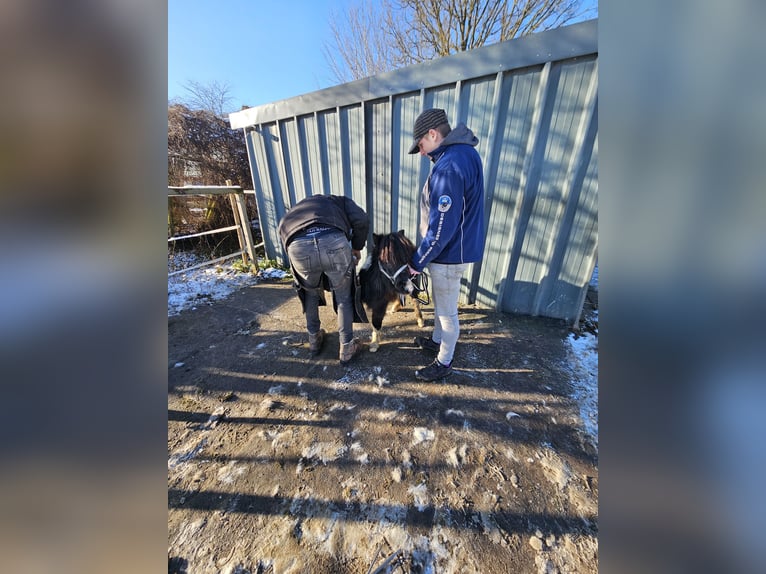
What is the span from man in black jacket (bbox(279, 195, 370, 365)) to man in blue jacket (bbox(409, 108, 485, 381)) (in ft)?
2.17

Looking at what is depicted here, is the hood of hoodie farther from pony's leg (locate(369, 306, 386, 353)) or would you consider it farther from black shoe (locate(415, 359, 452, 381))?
black shoe (locate(415, 359, 452, 381))

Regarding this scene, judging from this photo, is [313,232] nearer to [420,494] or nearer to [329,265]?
[329,265]

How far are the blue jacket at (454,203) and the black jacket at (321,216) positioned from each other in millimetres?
748

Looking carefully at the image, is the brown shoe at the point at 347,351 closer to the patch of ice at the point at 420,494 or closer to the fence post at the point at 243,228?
the patch of ice at the point at 420,494

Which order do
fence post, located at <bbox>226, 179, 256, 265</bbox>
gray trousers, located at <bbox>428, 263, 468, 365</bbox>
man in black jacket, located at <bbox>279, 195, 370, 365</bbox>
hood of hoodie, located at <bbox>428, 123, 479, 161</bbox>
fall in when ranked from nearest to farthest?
hood of hoodie, located at <bbox>428, 123, 479, 161</bbox> < gray trousers, located at <bbox>428, 263, 468, 365</bbox> < man in black jacket, located at <bbox>279, 195, 370, 365</bbox> < fence post, located at <bbox>226, 179, 256, 265</bbox>

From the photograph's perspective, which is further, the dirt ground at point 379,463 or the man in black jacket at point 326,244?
the man in black jacket at point 326,244

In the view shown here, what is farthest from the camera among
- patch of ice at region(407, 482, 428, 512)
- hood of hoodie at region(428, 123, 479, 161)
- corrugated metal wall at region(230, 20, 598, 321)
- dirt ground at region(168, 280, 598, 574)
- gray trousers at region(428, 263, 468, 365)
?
corrugated metal wall at region(230, 20, 598, 321)

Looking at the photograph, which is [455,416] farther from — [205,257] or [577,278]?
[205,257]

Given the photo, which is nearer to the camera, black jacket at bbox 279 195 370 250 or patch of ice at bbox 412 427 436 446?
patch of ice at bbox 412 427 436 446

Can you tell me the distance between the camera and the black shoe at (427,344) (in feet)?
10.1

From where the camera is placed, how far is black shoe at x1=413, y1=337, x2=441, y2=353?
3.07 m

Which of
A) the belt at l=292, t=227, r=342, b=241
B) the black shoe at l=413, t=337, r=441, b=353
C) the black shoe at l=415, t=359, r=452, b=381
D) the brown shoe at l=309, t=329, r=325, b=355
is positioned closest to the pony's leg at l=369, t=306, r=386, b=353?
the black shoe at l=413, t=337, r=441, b=353

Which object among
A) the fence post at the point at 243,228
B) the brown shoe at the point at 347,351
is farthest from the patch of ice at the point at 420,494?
the fence post at the point at 243,228
